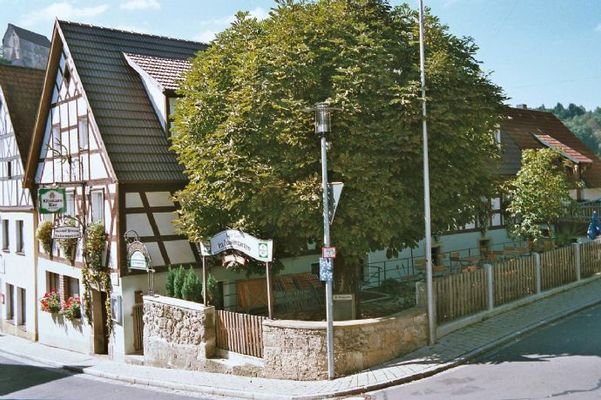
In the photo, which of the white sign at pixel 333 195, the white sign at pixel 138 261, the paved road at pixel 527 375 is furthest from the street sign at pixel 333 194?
the white sign at pixel 138 261

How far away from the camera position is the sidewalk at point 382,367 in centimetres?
1187

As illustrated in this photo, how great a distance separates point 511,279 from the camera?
57.0ft

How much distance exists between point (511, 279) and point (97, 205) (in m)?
13.0

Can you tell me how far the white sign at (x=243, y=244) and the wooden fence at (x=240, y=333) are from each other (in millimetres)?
1409

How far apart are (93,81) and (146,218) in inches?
194

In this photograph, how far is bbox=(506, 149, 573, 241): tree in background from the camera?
20859mm

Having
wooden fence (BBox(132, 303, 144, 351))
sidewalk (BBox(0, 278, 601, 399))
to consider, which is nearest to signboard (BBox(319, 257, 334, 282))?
sidewalk (BBox(0, 278, 601, 399))

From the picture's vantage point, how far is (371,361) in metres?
12.8

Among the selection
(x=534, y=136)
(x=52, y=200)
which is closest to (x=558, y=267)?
(x=534, y=136)

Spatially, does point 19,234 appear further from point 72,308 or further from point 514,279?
point 514,279

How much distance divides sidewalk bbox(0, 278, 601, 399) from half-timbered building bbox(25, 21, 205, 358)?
1873 millimetres

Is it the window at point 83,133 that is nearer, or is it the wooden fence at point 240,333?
the wooden fence at point 240,333

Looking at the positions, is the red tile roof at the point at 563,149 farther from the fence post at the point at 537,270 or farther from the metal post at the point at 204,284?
the metal post at the point at 204,284

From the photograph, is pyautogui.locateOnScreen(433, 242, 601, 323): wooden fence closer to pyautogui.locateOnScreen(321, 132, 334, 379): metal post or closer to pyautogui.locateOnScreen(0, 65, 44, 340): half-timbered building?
pyautogui.locateOnScreen(321, 132, 334, 379): metal post
